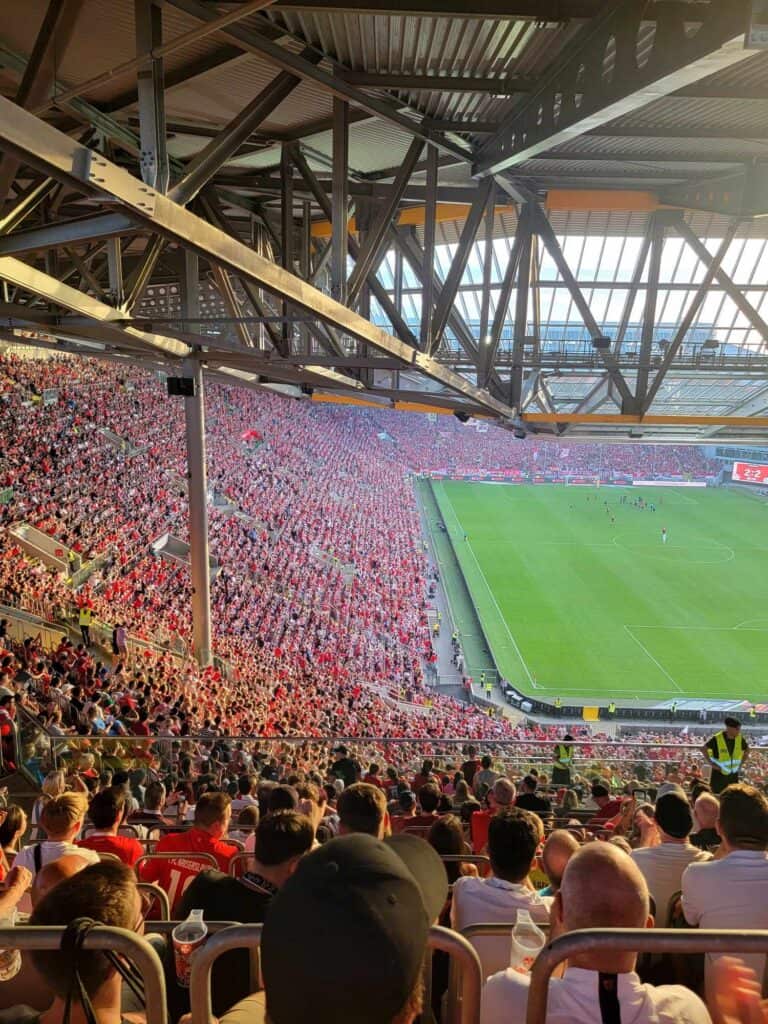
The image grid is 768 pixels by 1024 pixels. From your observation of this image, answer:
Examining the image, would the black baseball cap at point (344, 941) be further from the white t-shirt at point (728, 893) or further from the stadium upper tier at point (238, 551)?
the stadium upper tier at point (238, 551)

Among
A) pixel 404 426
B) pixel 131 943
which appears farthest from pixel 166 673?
pixel 404 426

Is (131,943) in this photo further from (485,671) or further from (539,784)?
(485,671)

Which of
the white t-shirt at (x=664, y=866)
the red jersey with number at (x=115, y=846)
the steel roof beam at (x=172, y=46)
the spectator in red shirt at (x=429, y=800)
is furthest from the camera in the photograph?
the spectator in red shirt at (x=429, y=800)

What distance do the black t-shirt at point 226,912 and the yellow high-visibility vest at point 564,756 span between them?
231 inches

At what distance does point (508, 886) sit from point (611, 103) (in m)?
3.70

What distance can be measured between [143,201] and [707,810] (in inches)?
181

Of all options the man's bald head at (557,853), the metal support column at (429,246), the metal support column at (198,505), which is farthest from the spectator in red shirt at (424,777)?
the metal support column at (198,505)

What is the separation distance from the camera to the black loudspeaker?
11664mm

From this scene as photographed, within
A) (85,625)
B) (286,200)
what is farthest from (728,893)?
(85,625)

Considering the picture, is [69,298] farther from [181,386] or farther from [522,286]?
[522,286]

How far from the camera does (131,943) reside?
4.90ft

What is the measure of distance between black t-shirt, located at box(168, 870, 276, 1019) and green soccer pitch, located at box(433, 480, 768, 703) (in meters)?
20.1

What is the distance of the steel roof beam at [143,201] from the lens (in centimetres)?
269

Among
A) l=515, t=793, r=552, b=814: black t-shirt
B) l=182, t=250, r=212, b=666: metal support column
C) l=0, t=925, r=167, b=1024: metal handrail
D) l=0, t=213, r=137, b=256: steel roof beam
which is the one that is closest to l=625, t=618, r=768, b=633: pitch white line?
l=182, t=250, r=212, b=666: metal support column
